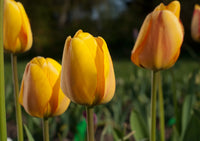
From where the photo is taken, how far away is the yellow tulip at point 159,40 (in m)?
0.66

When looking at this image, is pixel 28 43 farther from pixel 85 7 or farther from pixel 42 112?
pixel 85 7

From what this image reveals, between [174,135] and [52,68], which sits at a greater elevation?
[52,68]

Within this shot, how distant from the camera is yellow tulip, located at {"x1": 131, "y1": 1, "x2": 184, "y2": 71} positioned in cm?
66

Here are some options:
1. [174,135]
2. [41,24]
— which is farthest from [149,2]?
[174,135]

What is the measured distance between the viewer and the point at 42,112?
2.09ft

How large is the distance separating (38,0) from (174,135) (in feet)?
50.8

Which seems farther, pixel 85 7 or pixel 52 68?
pixel 85 7

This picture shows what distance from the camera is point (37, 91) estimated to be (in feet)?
2.06

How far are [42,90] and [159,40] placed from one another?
0.25 m

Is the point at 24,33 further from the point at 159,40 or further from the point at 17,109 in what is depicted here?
the point at 159,40

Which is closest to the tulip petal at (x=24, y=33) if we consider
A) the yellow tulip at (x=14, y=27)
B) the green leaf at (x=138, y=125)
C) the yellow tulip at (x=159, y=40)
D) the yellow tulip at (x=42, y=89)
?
the yellow tulip at (x=14, y=27)

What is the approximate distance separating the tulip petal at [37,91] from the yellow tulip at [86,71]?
8 centimetres

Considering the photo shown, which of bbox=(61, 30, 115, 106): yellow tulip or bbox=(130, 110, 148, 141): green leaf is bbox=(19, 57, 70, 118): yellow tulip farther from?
bbox=(130, 110, 148, 141): green leaf

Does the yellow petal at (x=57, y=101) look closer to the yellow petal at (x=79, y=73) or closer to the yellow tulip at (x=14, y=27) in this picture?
the yellow petal at (x=79, y=73)
